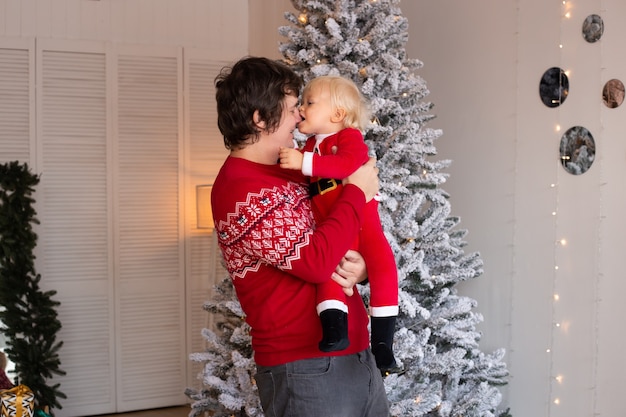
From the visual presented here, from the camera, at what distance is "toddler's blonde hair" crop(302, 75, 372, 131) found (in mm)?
1923

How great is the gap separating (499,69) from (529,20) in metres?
0.27

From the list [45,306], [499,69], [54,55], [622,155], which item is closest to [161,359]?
[45,306]

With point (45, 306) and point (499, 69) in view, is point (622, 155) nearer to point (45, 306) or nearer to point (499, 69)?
point (499, 69)

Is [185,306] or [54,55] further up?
[54,55]

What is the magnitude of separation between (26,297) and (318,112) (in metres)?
3.49

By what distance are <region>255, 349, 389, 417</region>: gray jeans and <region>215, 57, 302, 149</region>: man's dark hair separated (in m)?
0.52

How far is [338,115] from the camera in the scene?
6.36 feet

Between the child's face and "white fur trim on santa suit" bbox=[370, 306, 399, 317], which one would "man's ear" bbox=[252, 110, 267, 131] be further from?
"white fur trim on santa suit" bbox=[370, 306, 399, 317]

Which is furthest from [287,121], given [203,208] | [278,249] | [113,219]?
[113,219]

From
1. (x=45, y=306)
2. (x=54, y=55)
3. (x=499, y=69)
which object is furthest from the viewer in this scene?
(x=54, y=55)

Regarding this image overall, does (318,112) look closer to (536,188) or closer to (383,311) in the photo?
(383,311)

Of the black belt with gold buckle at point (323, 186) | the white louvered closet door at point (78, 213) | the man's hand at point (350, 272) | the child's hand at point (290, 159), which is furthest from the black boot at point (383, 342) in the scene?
the white louvered closet door at point (78, 213)

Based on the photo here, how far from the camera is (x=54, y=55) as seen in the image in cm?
515

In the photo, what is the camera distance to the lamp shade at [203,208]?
17.1ft
